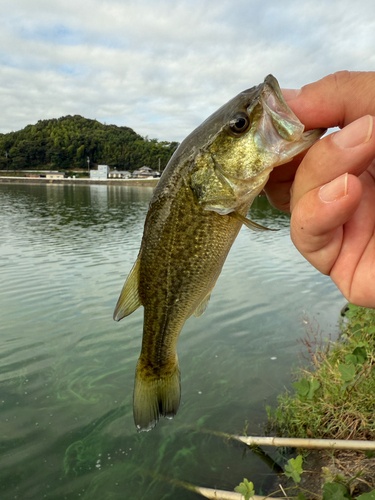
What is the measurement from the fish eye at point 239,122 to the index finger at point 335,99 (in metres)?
0.29

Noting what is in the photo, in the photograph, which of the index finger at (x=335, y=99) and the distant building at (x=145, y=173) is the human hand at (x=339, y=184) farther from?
the distant building at (x=145, y=173)

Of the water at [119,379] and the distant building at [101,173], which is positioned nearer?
the water at [119,379]

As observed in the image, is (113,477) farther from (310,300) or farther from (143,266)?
(310,300)

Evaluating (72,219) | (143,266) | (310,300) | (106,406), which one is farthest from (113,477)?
(72,219)

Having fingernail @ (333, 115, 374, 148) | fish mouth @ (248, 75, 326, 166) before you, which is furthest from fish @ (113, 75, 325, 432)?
fingernail @ (333, 115, 374, 148)

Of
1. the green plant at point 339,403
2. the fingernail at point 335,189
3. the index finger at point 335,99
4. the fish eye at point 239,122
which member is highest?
the index finger at point 335,99

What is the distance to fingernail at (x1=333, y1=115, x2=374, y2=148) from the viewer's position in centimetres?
→ 174

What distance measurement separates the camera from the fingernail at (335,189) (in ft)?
5.96

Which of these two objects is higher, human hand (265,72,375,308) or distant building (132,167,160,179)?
distant building (132,167,160,179)

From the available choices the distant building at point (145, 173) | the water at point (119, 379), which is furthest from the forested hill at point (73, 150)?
the water at point (119, 379)

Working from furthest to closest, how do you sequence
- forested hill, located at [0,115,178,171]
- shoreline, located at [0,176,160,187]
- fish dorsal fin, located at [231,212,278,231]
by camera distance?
forested hill, located at [0,115,178,171] < shoreline, located at [0,176,160,187] < fish dorsal fin, located at [231,212,278,231]

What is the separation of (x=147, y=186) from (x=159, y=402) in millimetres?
116720

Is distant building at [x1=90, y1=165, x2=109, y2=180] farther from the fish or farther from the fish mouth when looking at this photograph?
the fish mouth

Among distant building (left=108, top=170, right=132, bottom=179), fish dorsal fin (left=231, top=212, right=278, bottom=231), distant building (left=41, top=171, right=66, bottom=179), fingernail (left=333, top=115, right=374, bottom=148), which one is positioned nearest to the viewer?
fingernail (left=333, top=115, right=374, bottom=148)
